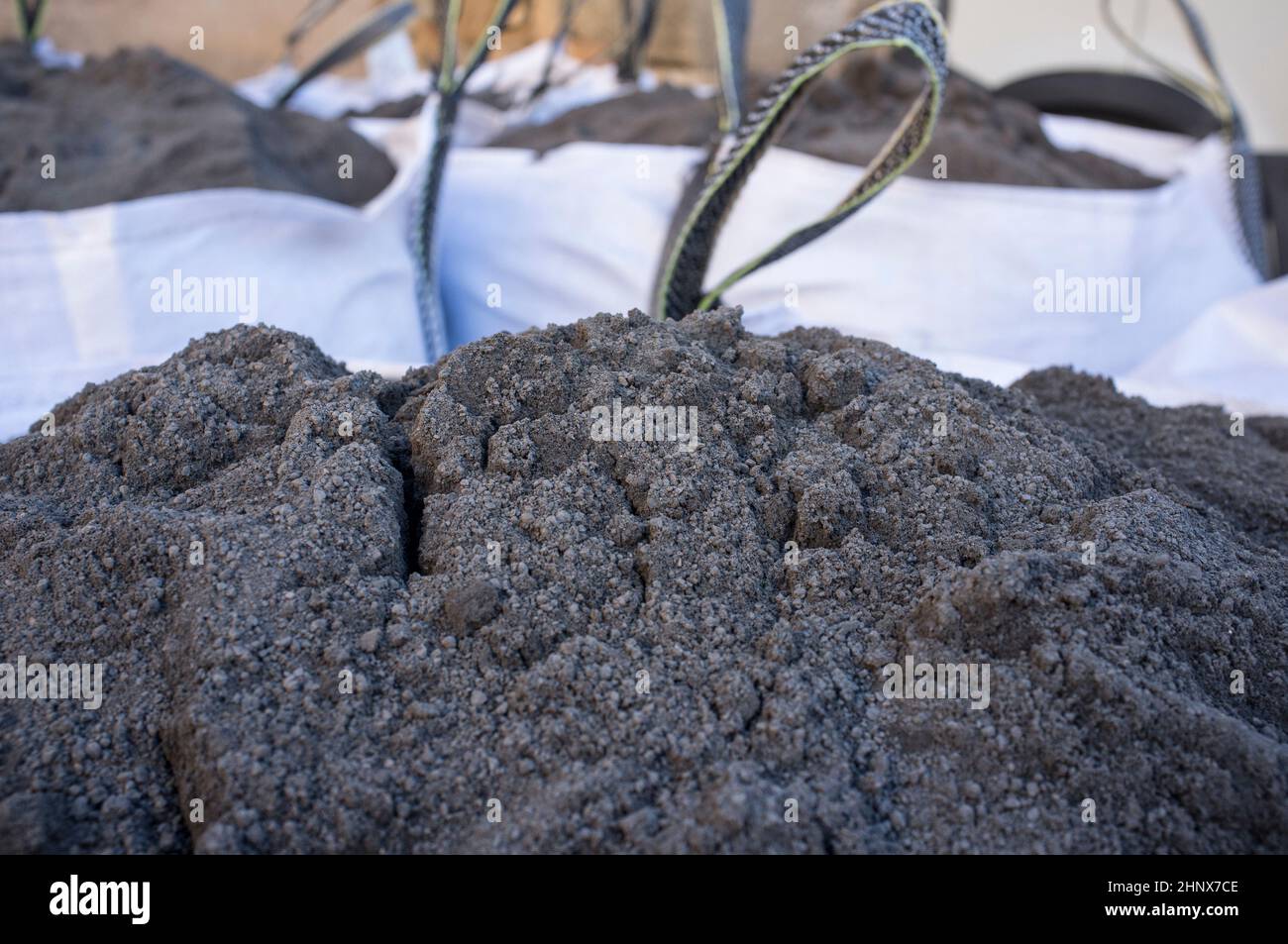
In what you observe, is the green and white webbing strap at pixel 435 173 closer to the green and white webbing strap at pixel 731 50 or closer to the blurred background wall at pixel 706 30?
the green and white webbing strap at pixel 731 50

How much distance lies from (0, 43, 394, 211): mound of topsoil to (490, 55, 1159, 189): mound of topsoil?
409 millimetres

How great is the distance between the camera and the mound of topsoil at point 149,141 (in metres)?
1.37

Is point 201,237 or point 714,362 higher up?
point 201,237

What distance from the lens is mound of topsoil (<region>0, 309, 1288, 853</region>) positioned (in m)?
0.49

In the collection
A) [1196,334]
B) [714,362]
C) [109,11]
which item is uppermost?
[109,11]

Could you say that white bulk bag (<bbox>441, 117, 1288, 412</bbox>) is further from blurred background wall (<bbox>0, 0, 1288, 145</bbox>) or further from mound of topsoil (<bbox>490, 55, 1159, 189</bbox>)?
blurred background wall (<bbox>0, 0, 1288, 145</bbox>)

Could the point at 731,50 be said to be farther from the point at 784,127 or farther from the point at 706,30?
the point at 706,30

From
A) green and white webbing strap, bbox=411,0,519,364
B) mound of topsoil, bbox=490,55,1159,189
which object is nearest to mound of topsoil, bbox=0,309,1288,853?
green and white webbing strap, bbox=411,0,519,364

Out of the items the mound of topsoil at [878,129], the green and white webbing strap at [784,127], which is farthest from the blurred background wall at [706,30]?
the green and white webbing strap at [784,127]

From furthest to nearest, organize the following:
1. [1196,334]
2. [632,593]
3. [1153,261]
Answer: [1153,261] → [1196,334] → [632,593]
